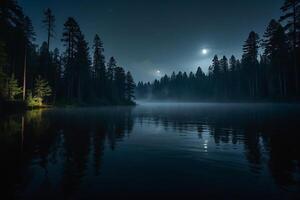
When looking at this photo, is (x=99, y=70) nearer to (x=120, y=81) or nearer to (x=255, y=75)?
(x=120, y=81)

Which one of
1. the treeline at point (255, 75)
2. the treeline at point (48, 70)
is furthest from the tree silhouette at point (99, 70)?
the treeline at point (255, 75)

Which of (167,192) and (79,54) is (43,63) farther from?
(167,192)

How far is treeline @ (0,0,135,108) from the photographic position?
30797 mm

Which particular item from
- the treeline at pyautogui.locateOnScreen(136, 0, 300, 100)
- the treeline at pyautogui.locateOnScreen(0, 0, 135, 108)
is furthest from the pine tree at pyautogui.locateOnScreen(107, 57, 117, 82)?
the treeline at pyautogui.locateOnScreen(136, 0, 300, 100)

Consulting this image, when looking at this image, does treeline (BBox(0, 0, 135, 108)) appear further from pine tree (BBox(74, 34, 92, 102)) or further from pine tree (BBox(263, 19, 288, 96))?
pine tree (BBox(263, 19, 288, 96))

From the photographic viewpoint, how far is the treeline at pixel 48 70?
30.8 meters

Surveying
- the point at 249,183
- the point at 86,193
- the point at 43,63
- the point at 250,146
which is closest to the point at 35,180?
the point at 86,193

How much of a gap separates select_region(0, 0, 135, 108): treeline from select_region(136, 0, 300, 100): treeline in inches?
1921

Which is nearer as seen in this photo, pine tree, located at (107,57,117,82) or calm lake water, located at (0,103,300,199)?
calm lake water, located at (0,103,300,199)

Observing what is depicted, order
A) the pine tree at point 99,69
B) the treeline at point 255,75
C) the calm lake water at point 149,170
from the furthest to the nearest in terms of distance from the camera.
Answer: the pine tree at point 99,69
the treeline at point 255,75
the calm lake water at point 149,170

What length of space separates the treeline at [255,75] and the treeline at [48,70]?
48.8 meters

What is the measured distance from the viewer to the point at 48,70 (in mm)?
52656

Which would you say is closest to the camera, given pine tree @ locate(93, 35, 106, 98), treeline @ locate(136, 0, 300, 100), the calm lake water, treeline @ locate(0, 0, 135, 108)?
the calm lake water

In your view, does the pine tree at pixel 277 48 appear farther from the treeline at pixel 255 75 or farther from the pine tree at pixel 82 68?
the pine tree at pixel 82 68
